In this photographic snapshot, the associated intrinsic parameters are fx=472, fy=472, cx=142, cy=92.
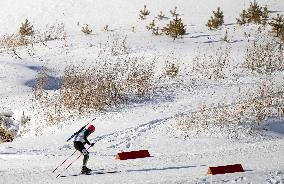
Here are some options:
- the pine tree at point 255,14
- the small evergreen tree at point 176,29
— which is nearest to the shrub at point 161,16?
the small evergreen tree at point 176,29

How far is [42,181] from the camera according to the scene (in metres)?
7.61

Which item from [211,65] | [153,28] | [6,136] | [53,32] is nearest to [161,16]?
[153,28]

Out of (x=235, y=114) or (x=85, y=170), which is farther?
(x=235, y=114)

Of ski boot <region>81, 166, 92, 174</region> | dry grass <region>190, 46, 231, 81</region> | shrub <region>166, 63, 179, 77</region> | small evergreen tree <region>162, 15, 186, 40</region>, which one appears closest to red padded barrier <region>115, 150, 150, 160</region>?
ski boot <region>81, 166, 92, 174</region>

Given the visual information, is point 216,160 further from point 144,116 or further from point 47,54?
point 47,54

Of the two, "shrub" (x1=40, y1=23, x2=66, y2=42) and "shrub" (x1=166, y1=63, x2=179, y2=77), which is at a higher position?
"shrub" (x1=40, y1=23, x2=66, y2=42)

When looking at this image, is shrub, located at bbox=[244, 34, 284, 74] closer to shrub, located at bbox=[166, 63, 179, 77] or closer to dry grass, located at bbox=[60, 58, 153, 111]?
shrub, located at bbox=[166, 63, 179, 77]

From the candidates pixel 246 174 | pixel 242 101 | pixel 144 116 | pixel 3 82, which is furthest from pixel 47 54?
pixel 246 174

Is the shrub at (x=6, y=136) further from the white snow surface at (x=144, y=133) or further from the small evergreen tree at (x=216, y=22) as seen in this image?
the small evergreen tree at (x=216, y=22)

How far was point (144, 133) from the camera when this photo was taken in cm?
1018

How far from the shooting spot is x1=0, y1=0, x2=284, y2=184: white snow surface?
7.88 metres

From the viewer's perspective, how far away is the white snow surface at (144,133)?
788 cm

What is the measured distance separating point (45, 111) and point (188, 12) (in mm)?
11486

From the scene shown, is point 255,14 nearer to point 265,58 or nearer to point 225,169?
point 265,58
